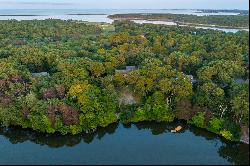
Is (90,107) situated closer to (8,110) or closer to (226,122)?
(8,110)

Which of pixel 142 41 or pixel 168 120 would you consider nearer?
pixel 168 120

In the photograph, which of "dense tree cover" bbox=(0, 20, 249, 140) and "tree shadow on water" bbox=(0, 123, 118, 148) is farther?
"dense tree cover" bbox=(0, 20, 249, 140)

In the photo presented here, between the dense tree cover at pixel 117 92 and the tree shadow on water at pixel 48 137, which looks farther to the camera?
the dense tree cover at pixel 117 92

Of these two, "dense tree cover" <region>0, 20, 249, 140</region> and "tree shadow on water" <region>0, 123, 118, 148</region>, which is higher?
"dense tree cover" <region>0, 20, 249, 140</region>

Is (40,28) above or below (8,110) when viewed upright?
above

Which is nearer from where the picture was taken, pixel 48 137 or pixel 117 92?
pixel 48 137

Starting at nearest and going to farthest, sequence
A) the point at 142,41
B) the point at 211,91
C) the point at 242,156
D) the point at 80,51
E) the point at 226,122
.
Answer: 1. the point at 242,156
2. the point at 226,122
3. the point at 211,91
4. the point at 80,51
5. the point at 142,41

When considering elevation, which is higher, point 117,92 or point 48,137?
point 117,92

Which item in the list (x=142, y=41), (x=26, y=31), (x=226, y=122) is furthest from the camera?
(x=26, y=31)

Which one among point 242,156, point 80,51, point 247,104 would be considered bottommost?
point 242,156

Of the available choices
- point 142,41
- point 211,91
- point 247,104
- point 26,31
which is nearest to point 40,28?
point 26,31

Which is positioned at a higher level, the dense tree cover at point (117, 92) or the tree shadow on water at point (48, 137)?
the dense tree cover at point (117, 92)
